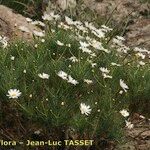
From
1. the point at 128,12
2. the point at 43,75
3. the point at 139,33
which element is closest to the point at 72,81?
the point at 43,75

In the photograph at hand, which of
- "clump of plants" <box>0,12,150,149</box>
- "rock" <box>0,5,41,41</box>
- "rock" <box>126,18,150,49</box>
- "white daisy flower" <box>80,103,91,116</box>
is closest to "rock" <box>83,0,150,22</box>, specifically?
"rock" <box>126,18,150,49</box>

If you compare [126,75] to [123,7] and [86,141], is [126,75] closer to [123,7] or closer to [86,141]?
[86,141]

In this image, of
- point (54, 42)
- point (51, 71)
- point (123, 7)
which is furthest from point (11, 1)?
point (51, 71)

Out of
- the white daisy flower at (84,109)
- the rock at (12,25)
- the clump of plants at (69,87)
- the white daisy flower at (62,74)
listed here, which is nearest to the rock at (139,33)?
the rock at (12,25)

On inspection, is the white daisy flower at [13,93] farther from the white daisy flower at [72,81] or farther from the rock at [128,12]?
the rock at [128,12]

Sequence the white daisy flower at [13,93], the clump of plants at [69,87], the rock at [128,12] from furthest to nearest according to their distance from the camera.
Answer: the rock at [128,12]
the clump of plants at [69,87]
the white daisy flower at [13,93]

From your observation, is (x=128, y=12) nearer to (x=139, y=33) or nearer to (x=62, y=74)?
(x=139, y=33)
